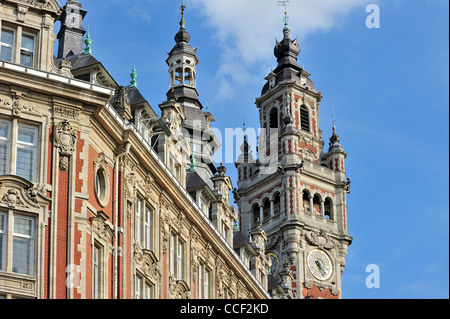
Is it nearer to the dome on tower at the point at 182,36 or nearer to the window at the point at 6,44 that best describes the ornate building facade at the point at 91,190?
the window at the point at 6,44

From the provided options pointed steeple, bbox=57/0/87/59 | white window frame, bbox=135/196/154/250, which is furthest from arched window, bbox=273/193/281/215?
white window frame, bbox=135/196/154/250

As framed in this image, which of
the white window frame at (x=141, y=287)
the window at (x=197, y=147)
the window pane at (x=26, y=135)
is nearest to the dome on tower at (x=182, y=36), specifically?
the window at (x=197, y=147)

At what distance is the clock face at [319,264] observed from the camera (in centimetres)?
11606

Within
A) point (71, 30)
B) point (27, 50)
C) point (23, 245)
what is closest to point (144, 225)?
point (23, 245)

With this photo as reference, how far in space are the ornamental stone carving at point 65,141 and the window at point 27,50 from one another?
290 cm

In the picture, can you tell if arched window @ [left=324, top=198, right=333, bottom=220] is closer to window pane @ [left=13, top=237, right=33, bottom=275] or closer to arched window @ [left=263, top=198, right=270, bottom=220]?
arched window @ [left=263, top=198, right=270, bottom=220]

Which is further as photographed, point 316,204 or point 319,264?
point 316,204

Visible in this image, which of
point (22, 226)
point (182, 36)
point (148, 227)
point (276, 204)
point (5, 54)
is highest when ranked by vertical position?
point (182, 36)

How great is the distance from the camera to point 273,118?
127188 mm

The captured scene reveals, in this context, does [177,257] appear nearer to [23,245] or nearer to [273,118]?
[23,245]

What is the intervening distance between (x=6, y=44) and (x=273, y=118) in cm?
8451

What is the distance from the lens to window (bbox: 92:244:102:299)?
44.2 metres

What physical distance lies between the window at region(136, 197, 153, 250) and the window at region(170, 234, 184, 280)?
3.02 m
